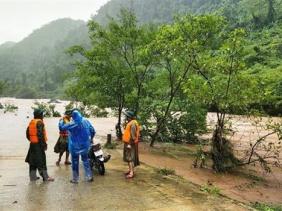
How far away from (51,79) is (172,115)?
140169mm

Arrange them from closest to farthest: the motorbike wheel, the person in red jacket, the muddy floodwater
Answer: the muddy floodwater < the person in red jacket < the motorbike wheel

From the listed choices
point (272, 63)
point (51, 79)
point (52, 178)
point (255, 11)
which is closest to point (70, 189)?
point (52, 178)

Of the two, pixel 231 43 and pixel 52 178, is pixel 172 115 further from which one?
pixel 52 178

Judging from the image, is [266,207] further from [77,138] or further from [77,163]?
[77,138]

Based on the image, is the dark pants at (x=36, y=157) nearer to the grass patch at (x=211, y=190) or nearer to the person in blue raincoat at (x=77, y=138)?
the person in blue raincoat at (x=77, y=138)

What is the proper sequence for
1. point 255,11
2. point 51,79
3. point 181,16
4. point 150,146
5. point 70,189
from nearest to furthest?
point 70,189
point 181,16
point 150,146
point 255,11
point 51,79

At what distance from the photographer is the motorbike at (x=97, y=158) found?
35.8 feet

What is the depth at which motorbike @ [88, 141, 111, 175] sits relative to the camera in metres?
10.9

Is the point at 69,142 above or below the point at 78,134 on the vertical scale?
below

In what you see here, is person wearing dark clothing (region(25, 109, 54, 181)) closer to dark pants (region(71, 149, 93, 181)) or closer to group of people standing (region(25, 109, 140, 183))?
group of people standing (region(25, 109, 140, 183))

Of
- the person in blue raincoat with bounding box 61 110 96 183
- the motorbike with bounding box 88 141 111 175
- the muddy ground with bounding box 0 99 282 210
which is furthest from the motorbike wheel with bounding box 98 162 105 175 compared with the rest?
the person in blue raincoat with bounding box 61 110 96 183

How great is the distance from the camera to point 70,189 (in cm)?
956

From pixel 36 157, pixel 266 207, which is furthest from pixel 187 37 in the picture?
pixel 266 207

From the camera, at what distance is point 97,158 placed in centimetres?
1096
